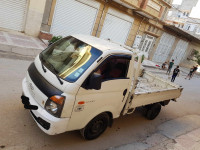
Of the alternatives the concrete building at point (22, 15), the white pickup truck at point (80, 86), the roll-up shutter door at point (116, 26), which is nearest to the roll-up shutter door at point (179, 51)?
the roll-up shutter door at point (116, 26)

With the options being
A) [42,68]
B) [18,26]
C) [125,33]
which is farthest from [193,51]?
[42,68]

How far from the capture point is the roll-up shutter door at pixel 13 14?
11184 millimetres

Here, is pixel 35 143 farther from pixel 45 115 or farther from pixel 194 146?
pixel 194 146

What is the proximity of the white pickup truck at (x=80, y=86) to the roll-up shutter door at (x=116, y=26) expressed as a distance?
40.5ft

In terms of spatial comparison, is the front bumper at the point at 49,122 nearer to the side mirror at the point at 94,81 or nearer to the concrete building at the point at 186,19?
the side mirror at the point at 94,81

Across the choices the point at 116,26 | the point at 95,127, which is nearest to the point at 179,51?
the point at 116,26

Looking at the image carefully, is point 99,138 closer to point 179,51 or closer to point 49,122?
point 49,122

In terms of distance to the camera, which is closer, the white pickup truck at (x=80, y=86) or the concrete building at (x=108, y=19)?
the white pickup truck at (x=80, y=86)

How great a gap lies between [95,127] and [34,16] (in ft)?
34.9

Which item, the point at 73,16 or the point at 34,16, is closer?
the point at 34,16

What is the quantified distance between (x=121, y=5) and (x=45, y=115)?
14622mm

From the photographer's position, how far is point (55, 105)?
3.15m

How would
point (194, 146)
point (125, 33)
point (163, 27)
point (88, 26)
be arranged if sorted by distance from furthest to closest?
point (163, 27), point (125, 33), point (88, 26), point (194, 146)

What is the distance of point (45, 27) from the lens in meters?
12.9
